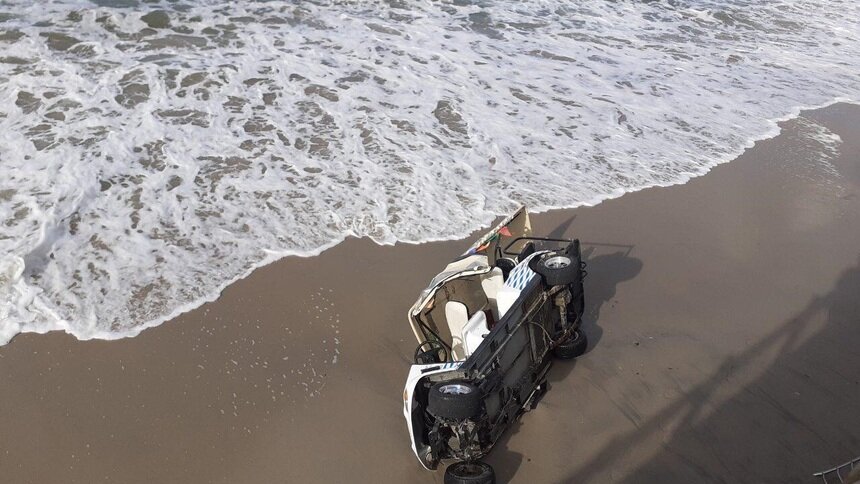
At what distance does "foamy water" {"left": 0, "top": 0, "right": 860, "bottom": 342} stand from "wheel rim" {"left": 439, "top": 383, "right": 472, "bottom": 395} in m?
3.65

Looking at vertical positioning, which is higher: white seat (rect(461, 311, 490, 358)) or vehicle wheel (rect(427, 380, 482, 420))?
vehicle wheel (rect(427, 380, 482, 420))

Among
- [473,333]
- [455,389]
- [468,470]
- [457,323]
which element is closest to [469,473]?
[468,470]

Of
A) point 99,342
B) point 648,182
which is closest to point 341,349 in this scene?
point 99,342

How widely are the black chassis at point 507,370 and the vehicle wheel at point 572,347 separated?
8 centimetres

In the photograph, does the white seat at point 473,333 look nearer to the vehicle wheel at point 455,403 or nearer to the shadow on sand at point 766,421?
the vehicle wheel at point 455,403

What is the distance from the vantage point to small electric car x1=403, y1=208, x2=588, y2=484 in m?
5.56

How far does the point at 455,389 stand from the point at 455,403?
21cm

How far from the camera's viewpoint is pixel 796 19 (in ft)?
64.2

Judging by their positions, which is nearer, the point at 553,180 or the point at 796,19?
the point at 553,180

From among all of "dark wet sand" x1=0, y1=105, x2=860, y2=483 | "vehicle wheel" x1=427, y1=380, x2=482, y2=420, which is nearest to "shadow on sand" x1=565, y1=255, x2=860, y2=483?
"dark wet sand" x1=0, y1=105, x2=860, y2=483

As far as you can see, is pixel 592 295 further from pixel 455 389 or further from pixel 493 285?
pixel 455 389

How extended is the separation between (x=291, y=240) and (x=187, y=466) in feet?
11.4

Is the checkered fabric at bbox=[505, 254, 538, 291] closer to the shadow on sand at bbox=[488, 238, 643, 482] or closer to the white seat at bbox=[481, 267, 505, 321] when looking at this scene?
the white seat at bbox=[481, 267, 505, 321]

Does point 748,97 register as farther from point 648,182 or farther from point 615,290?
point 615,290
